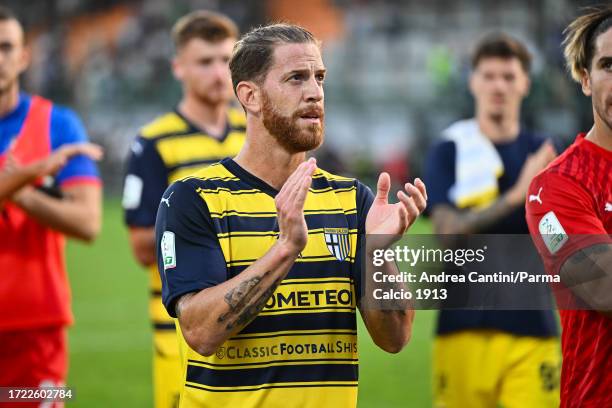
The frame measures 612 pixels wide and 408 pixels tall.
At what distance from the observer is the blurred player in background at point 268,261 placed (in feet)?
10.5

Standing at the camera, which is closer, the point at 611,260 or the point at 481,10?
the point at 611,260

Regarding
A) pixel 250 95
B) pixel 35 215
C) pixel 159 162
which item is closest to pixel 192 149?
pixel 159 162

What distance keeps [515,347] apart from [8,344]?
2597 millimetres

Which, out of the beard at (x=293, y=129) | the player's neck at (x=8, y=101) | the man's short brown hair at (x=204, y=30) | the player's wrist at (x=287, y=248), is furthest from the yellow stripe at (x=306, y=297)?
the man's short brown hair at (x=204, y=30)

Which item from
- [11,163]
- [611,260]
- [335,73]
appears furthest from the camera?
[335,73]

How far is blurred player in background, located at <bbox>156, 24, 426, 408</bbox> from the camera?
10.5 ft

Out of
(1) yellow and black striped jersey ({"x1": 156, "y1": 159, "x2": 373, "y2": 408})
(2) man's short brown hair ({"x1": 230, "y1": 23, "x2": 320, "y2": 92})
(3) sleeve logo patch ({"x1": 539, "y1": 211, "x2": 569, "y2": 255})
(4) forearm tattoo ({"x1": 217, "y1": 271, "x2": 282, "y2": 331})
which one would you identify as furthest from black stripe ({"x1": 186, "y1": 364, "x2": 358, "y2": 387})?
(2) man's short brown hair ({"x1": 230, "y1": 23, "x2": 320, "y2": 92})

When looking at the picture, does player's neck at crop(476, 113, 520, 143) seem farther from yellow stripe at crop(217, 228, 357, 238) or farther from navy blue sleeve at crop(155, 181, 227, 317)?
navy blue sleeve at crop(155, 181, 227, 317)

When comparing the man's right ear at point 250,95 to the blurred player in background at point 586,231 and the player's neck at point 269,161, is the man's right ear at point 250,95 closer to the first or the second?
the player's neck at point 269,161

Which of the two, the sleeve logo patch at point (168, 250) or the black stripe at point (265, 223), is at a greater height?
the black stripe at point (265, 223)

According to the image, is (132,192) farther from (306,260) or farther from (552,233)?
(552,233)

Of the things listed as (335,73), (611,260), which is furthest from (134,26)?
(611,260)

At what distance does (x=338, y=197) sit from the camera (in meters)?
3.53

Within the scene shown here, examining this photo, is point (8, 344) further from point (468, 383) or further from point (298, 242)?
point (298, 242)
